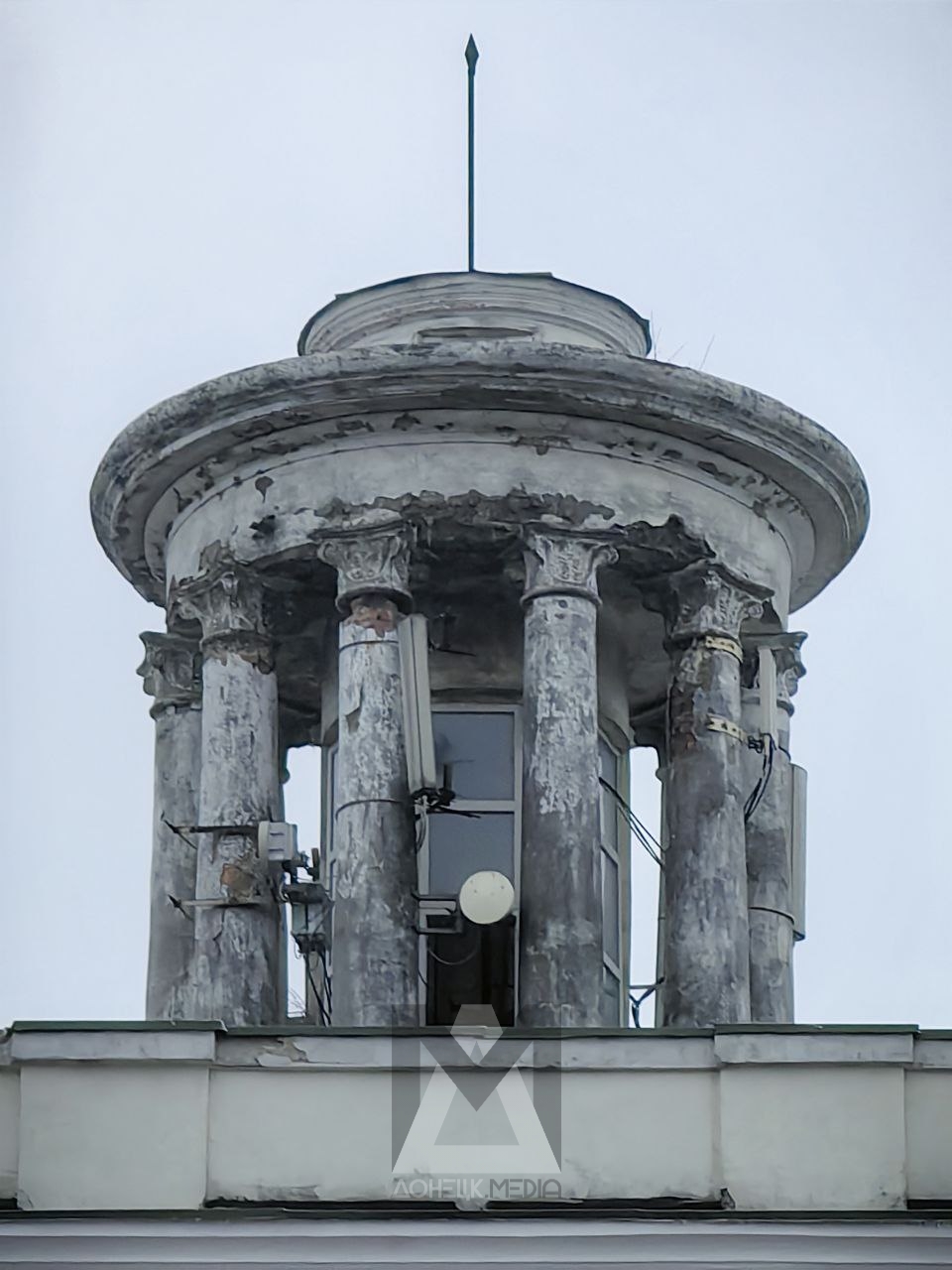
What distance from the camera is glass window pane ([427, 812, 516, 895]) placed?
84.0ft

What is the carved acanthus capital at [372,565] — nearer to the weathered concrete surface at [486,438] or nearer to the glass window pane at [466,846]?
the weathered concrete surface at [486,438]

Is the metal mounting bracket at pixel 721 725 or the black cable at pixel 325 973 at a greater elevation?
the metal mounting bracket at pixel 721 725

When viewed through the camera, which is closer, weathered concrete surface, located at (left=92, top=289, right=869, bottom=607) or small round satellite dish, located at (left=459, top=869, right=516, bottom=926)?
small round satellite dish, located at (left=459, top=869, right=516, bottom=926)

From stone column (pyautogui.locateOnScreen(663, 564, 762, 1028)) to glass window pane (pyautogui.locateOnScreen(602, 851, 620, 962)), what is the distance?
0.91 m

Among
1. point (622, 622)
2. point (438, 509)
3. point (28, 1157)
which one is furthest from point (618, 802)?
point (28, 1157)

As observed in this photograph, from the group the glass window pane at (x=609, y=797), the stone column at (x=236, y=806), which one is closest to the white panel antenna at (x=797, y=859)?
the glass window pane at (x=609, y=797)

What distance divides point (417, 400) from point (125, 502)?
2729mm

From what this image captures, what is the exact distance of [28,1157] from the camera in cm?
2186

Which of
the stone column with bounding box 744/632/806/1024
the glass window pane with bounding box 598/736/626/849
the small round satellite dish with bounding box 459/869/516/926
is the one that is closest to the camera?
the small round satellite dish with bounding box 459/869/516/926

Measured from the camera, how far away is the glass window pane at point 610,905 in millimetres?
25969

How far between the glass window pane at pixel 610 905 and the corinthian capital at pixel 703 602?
6.23ft

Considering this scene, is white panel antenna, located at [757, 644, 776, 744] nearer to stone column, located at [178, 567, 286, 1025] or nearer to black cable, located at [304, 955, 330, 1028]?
stone column, located at [178, 567, 286, 1025]

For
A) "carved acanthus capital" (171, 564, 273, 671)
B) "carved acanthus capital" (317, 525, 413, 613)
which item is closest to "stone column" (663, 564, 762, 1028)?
"carved acanthus capital" (317, 525, 413, 613)

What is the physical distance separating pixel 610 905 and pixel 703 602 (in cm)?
247
